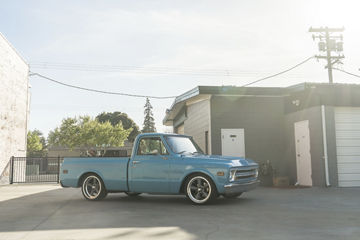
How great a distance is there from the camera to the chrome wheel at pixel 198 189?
329 inches

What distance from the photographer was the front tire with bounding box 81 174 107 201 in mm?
9609

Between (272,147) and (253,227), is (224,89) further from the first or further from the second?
(253,227)

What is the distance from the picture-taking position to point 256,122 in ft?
49.3

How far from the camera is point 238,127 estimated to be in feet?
48.7

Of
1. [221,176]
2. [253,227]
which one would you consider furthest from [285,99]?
[253,227]

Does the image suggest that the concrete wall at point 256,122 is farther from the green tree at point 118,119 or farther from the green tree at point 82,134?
the green tree at point 118,119

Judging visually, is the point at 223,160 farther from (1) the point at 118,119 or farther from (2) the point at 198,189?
(1) the point at 118,119

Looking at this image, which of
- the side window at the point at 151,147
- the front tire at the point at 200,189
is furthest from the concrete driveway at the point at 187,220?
the side window at the point at 151,147

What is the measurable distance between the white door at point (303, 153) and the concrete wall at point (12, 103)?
13937 millimetres

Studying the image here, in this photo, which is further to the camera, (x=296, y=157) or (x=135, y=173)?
(x=296, y=157)

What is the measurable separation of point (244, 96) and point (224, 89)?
130 centimetres

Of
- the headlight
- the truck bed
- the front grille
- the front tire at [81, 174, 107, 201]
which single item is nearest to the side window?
the truck bed

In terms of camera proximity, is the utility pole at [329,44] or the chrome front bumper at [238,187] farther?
the utility pole at [329,44]

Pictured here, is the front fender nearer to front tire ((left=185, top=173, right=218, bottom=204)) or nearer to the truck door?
front tire ((left=185, top=173, right=218, bottom=204))
